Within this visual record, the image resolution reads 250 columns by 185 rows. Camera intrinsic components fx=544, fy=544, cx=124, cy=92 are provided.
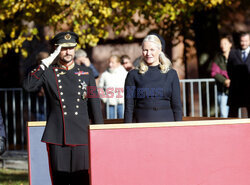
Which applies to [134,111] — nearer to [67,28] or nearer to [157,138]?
[157,138]

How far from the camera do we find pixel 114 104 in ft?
35.1

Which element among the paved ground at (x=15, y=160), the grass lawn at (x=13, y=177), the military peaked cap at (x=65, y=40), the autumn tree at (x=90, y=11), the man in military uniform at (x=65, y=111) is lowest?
the grass lawn at (x=13, y=177)

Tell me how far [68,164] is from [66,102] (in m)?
0.59

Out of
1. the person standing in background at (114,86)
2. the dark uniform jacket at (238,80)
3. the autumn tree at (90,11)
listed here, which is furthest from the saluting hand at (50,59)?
the autumn tree at (90,11)

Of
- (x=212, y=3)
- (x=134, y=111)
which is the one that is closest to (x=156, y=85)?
(x=134, y=111)

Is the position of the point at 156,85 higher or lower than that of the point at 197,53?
lower

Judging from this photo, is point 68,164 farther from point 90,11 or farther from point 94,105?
point 90,11

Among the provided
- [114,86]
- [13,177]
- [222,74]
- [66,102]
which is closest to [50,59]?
[66,102]

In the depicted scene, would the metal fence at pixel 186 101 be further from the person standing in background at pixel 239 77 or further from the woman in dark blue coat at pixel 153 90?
the woman in dark blue coat at pixel 153 90

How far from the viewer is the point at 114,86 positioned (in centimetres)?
1025

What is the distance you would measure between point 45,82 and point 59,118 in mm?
380

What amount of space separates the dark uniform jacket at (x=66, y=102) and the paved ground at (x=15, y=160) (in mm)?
5365

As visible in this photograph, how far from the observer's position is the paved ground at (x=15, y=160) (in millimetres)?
10523

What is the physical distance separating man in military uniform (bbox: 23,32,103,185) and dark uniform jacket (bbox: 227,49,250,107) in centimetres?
405
